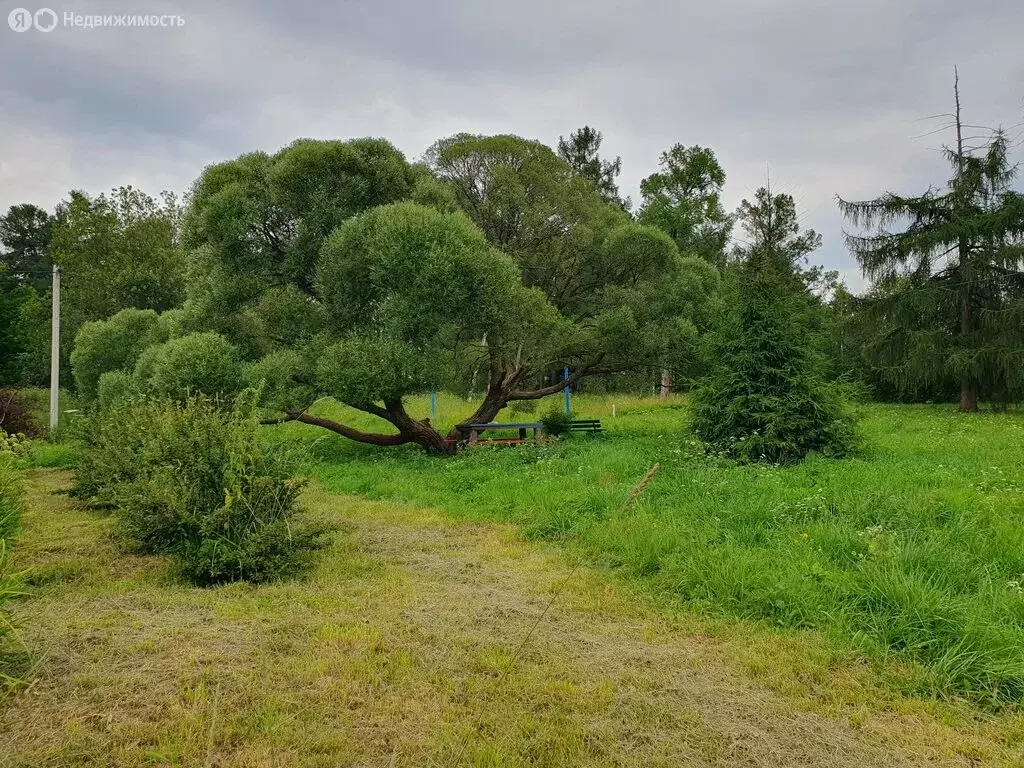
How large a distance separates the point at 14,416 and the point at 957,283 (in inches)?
1006

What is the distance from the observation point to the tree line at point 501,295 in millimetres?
10789

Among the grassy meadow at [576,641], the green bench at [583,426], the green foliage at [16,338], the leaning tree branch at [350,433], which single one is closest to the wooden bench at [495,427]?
the green bench at [583,426]

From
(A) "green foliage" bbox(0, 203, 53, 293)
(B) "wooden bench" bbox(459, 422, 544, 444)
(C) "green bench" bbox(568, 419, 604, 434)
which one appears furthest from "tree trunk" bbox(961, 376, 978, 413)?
(A) "green foliage" bbox(0, 203, 53, 293)

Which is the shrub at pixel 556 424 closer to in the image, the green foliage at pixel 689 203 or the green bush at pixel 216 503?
the green bush at pixel 216 503

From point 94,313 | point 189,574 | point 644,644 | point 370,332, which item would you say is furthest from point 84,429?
point 94,313

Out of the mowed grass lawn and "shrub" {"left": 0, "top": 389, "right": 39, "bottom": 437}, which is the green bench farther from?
"shrub" {"left": 0, "top": 389, "right": 39, "bottom": 437}

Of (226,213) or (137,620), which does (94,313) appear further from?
(137,620)

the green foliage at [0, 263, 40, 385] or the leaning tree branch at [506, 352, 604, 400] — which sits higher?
the green foliage at [0, 263, 40, 385]

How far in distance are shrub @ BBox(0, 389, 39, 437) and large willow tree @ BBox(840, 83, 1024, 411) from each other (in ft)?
76.7

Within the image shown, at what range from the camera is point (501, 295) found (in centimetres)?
1128

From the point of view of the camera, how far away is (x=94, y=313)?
25453mm

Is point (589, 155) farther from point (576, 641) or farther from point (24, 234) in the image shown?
point (24, 234)

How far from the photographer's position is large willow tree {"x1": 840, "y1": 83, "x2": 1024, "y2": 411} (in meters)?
18.2

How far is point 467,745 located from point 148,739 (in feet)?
4.32
